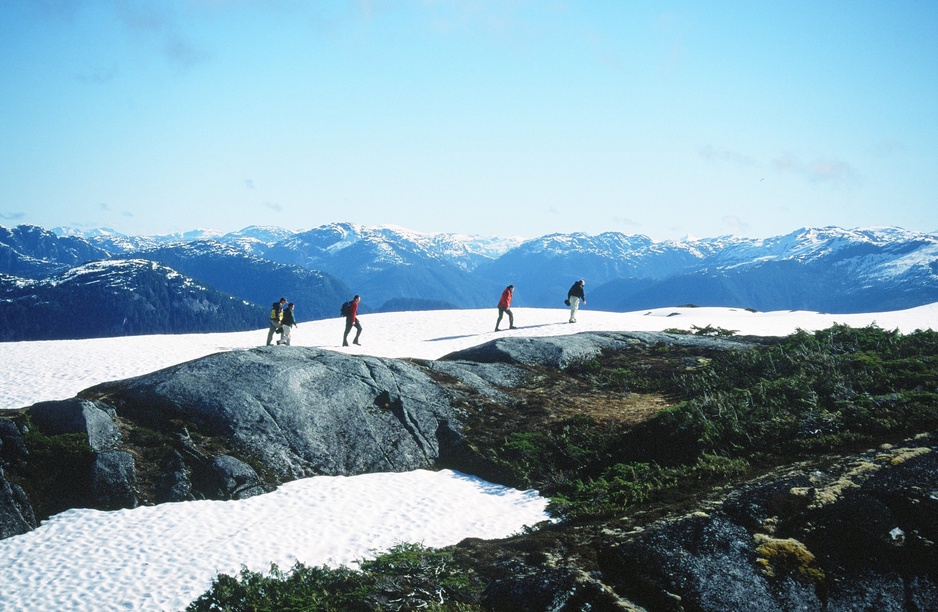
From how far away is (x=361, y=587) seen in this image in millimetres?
7480

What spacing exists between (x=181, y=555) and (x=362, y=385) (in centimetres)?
728

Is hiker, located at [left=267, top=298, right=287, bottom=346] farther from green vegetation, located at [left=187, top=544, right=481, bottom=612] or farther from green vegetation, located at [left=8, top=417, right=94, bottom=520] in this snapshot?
green vegetation, located at [left=187, top=544, right=481, bottom=612]

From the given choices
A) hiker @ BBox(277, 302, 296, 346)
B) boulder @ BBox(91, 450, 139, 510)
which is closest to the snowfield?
boulder @ BBox(91, 450, 139, 510)

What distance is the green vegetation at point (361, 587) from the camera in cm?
719

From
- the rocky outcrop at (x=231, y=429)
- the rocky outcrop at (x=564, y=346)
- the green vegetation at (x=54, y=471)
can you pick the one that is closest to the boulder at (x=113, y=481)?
the rocky outcrop at (x=231, y=429)

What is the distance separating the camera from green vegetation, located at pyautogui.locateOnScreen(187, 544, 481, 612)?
719cm

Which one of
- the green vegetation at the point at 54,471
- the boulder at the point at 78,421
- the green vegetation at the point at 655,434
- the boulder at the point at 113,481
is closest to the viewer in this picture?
the green vegetation at the point at 655,434

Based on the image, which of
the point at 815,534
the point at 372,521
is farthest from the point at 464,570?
the point at 815,534

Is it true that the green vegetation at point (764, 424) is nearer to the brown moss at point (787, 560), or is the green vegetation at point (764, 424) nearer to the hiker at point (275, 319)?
the brown moss at point (787, 560)

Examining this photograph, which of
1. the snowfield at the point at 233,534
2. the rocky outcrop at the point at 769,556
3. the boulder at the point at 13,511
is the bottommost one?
the snowfield at the point at 233,534

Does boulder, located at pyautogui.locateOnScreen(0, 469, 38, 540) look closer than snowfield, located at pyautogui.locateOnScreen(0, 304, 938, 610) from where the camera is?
No

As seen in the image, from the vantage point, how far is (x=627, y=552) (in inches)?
288

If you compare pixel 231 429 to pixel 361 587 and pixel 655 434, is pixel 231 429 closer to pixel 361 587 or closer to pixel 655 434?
pixel 361 587

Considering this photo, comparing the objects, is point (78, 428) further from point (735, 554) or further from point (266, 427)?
point (735, 554)
